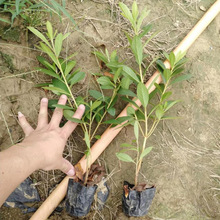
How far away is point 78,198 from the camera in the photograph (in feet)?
5.38

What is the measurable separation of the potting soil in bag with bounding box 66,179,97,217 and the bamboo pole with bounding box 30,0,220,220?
6cm

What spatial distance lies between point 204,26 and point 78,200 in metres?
1.60

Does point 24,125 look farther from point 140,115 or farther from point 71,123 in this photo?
point 140,115

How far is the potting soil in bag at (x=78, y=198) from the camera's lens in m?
1.64

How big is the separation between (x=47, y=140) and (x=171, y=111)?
98cm

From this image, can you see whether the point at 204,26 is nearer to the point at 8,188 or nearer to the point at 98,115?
the point at 98,115

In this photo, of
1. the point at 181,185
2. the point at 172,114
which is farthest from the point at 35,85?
the point at 181,185

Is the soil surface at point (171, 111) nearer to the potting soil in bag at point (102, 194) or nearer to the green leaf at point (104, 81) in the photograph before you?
the potting soil in bag at point (102, 194)

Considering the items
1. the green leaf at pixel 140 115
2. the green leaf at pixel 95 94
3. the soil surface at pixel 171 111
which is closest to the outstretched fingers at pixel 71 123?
the green leaf at pixel 95 94

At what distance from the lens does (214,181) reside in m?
1.86

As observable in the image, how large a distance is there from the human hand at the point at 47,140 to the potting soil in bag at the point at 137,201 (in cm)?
41

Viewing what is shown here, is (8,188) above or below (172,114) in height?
below

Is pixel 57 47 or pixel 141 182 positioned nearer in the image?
pixel 57 47

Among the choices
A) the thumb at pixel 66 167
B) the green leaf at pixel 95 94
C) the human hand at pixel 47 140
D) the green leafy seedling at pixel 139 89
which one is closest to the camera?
the human hand at pixel 47 140
